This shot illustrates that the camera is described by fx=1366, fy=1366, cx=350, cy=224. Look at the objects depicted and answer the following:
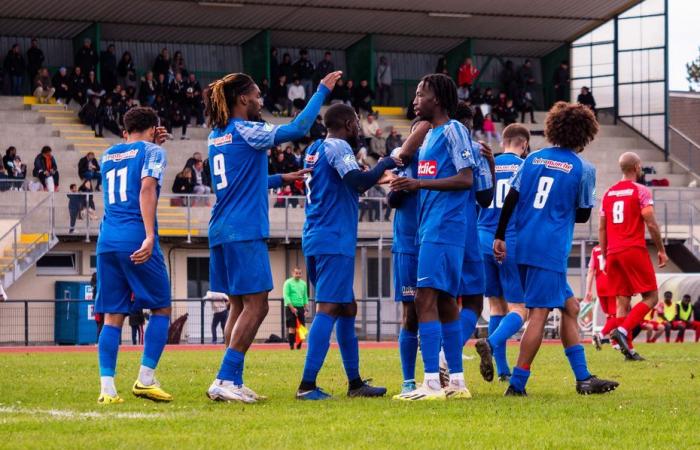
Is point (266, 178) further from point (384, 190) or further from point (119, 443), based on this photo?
point (384, 190)

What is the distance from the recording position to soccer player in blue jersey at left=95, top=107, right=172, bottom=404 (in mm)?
9719

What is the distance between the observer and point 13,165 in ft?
112

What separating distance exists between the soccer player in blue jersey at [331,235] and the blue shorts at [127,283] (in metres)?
1.13

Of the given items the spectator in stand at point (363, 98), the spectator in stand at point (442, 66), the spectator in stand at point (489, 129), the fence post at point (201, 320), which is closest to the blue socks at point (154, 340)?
the fence post at point (201, 320)

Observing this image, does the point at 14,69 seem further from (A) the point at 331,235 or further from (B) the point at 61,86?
(A) the point at 331,235

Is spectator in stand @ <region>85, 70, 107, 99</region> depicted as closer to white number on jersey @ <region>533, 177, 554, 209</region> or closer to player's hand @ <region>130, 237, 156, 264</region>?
player's hand @ <region>130, 237, 156, 264</region>

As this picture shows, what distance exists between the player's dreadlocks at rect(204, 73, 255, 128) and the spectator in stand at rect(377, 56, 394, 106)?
3631cm

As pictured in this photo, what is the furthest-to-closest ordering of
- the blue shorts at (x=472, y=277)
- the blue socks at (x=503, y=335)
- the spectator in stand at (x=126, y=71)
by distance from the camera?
1. the spectator in stand at (x=126, y=71)
2. the blue socks at (x=503, y=335)
3. the blue shorts at (x=472, y=277)

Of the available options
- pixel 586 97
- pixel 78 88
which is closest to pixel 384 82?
pixel 586 97

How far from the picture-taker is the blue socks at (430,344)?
381 inches

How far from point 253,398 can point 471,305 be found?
2.52 m

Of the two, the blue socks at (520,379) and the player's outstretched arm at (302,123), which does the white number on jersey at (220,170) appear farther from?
the blue socks at (520,379)

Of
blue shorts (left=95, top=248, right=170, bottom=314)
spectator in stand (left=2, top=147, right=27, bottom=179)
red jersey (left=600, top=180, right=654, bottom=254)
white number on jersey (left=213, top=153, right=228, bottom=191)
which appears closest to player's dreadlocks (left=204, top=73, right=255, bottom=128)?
white number on jersey (left=213, top=153, right=228, bottom=191)

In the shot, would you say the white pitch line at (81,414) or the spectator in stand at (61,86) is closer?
the white pitch line at (81,414)
